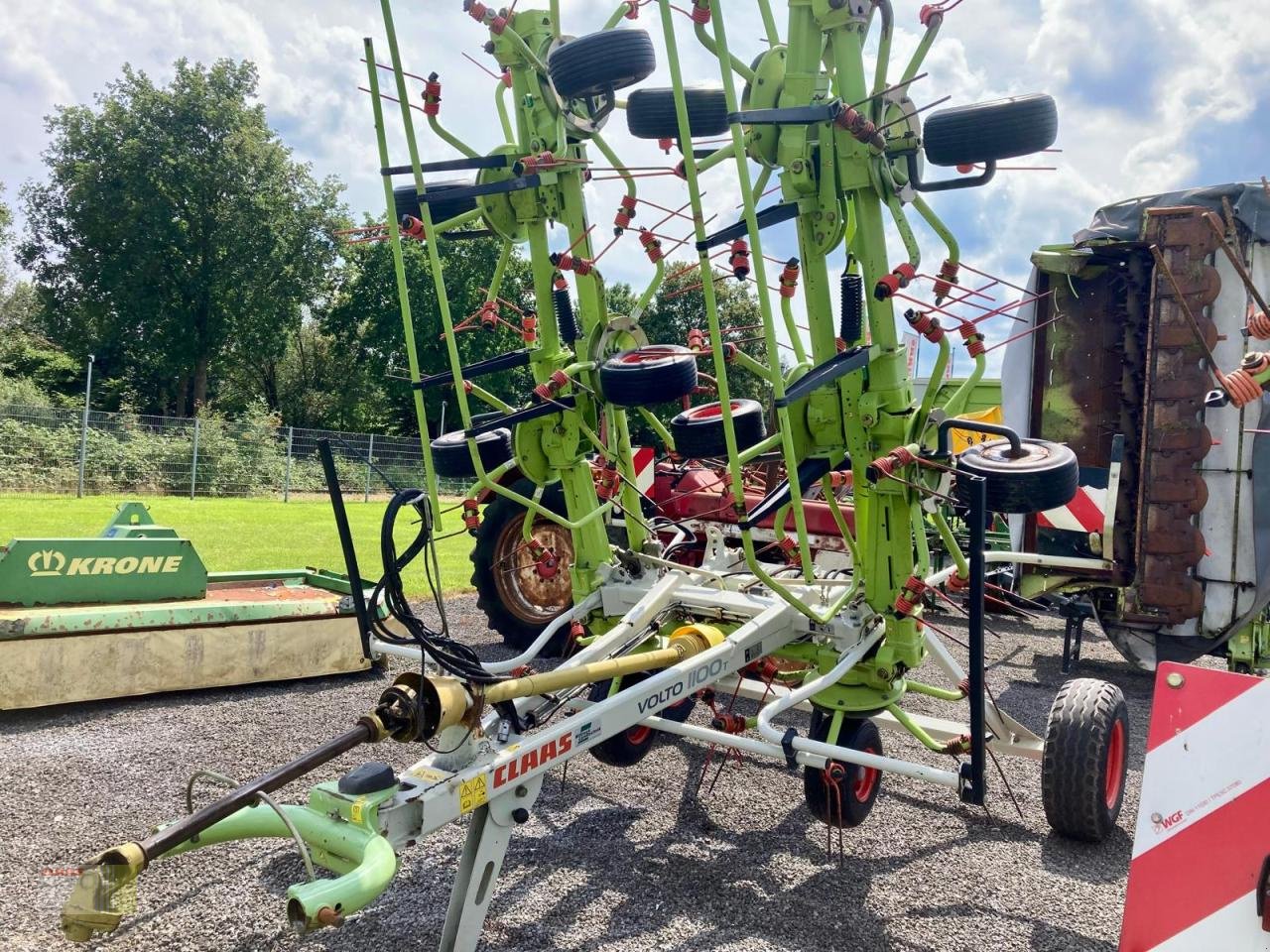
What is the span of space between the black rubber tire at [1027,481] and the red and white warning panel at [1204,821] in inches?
41.2

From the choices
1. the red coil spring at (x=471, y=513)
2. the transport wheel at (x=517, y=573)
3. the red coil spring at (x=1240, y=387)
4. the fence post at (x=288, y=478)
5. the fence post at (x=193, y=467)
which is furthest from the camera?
the fence post at (x=288, y=478)

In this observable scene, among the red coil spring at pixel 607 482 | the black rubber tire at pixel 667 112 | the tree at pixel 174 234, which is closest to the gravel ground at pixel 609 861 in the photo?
the red coil spring at pixel 607 482

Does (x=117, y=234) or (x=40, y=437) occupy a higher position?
(x=117, y=234)

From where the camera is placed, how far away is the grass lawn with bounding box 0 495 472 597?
10.6 m

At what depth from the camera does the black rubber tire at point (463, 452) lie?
4.42 m

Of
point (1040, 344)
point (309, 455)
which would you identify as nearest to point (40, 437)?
point (309, 455)

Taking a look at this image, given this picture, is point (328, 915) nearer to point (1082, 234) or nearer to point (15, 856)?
point (15, 856)

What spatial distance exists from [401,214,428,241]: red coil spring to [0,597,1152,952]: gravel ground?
2481 mm

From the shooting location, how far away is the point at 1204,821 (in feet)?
7.85

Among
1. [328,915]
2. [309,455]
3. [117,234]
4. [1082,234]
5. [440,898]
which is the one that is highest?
[117,234]

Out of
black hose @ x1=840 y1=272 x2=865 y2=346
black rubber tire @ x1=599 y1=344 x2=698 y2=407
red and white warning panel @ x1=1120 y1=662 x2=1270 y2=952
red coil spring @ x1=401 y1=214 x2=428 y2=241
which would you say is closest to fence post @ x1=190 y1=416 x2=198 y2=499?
red coil spring @ x1=401 y1=214 x2=428 y2=241

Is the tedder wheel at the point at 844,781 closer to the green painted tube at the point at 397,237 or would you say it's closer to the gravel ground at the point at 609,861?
the gravel ground at the point at 609,861

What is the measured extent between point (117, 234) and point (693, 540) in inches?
1332

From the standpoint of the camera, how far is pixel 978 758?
3.17 meters
